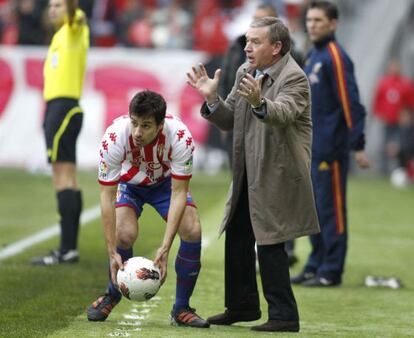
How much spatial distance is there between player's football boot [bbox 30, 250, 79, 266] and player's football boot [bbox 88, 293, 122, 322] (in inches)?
103

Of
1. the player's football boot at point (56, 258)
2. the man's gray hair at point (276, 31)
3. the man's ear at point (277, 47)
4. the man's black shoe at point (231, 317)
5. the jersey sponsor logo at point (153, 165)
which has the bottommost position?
the player's football boot at point (56, 258)

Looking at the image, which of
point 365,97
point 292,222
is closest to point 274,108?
point 292,222

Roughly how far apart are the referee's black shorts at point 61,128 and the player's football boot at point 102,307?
122 inches

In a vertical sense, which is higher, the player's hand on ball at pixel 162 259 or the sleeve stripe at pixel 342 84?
the sleeve stripe at pixel 342 84

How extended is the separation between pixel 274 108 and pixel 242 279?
1.42 m

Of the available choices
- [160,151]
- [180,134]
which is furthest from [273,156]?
[160,151]

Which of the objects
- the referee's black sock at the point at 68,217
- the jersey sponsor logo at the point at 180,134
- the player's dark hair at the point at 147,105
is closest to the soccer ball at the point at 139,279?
the jersey sponsor logo at the point at 180,134

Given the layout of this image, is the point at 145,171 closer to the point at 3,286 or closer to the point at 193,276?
the point at 193,276

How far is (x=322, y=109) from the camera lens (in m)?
10.2

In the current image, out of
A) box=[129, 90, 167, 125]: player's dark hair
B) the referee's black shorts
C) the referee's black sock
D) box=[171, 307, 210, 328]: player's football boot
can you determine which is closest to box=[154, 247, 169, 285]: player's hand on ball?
box=[171, 307, 210, 328]: player's football boot

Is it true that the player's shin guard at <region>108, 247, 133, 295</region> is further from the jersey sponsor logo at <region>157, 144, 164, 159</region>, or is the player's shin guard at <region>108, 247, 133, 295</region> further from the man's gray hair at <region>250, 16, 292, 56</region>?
the man's gray hair at <region>250, 16, 292, 56</region>

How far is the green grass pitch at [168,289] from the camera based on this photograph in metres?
7.83

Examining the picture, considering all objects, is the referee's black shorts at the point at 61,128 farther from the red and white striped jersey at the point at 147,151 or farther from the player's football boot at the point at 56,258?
the red and white striped jersey at the point at 147,151

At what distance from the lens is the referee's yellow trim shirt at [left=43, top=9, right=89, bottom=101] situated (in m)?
11.1
